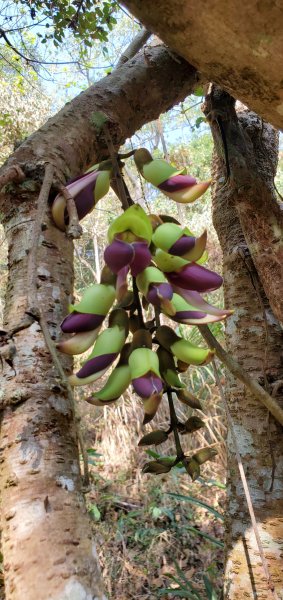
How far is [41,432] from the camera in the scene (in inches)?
19.6

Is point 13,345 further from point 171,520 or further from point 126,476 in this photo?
point 126,476

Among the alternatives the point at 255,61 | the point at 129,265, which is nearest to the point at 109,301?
the point at 129,265

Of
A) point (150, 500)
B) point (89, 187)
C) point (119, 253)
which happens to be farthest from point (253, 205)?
point (150, 500)

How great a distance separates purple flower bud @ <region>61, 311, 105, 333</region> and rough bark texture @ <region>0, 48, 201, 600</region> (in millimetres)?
83

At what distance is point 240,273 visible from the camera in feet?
3.76

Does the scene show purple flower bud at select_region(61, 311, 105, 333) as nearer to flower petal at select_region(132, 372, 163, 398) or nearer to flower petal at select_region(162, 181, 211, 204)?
flower petal at select_region(132, 372, 163, 398)

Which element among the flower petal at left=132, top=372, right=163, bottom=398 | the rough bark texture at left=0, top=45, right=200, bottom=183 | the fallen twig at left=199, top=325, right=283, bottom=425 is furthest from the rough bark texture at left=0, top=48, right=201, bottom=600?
the fallen twig at left=199, top=325, right=283, bottom=425

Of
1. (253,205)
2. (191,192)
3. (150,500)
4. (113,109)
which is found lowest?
(150,500)

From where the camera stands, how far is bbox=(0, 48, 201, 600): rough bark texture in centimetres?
41

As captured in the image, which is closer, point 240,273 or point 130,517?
point 240,273

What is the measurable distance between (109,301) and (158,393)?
0.37 feet

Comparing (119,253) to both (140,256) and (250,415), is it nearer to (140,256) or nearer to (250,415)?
(140,256)

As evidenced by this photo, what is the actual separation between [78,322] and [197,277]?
0.14 metres

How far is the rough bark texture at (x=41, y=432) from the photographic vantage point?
41 cm
